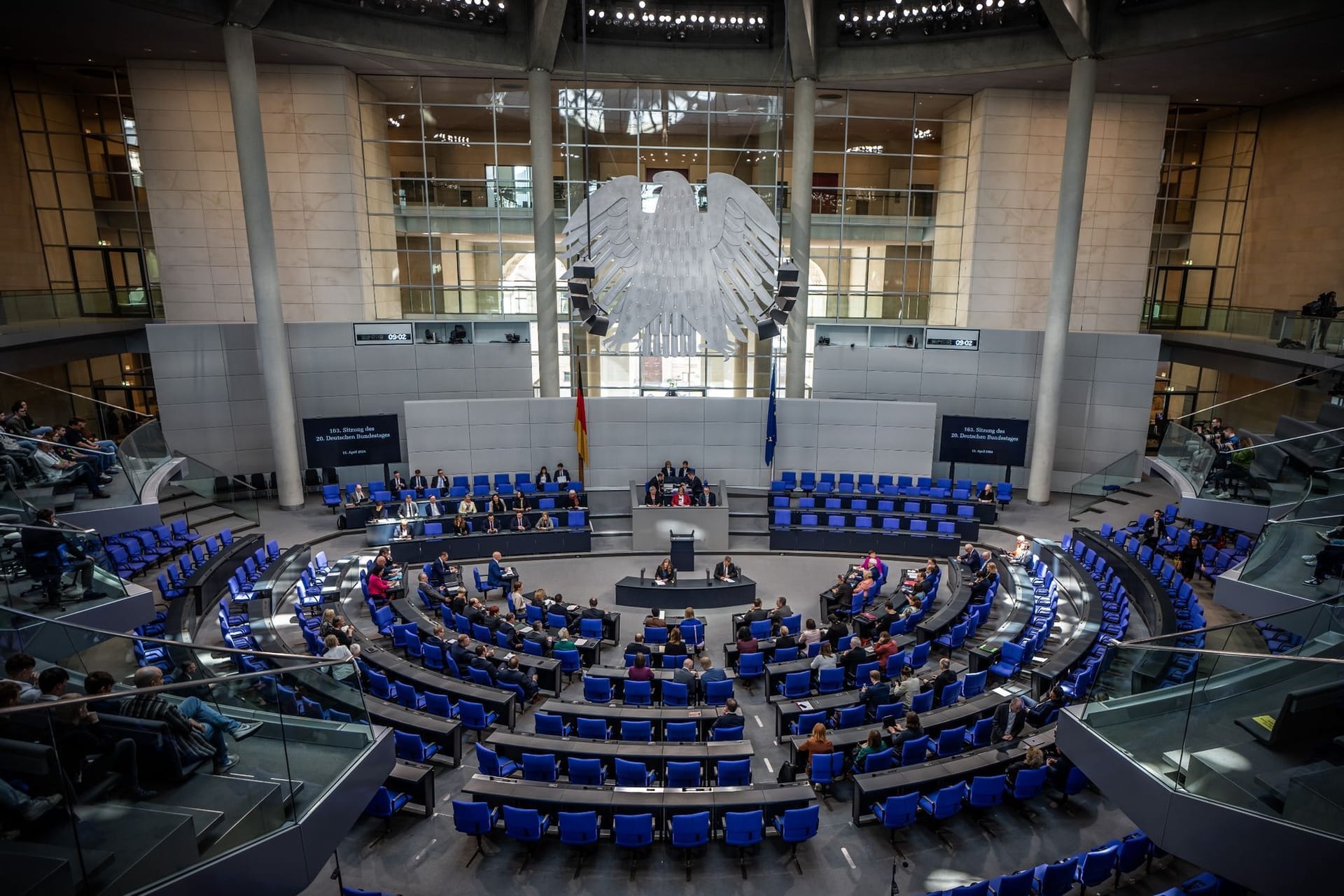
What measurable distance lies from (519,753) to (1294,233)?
84.4ft

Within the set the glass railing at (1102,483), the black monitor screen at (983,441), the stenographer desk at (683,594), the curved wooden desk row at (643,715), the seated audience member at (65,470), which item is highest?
the seated audience member at (65,470)

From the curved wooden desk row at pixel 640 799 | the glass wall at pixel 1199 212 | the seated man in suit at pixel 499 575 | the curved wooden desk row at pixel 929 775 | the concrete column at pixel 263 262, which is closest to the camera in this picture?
the curved wooden desk row at pixel 640 799

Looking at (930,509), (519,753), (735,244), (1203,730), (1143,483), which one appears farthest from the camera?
→ (1143,483)

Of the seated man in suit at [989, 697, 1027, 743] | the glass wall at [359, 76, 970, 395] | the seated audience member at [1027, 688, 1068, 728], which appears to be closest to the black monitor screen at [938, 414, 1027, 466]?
the glass wall at [359, 76, 970, 395]

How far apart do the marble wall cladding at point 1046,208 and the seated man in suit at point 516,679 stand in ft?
56.9

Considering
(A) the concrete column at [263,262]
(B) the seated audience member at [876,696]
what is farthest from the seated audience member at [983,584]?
(A) the concrete column at [263,262]

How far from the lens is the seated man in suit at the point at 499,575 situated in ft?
50.2

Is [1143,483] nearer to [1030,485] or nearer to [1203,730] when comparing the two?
[1030,485]

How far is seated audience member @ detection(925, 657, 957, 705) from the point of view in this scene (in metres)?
10.8

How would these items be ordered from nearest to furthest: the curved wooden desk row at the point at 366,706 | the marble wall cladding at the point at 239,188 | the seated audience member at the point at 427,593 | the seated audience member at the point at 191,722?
the seated audience member at the point at 191,722, the curved wooden desk row at the point at 366,706, the seated audience member at the point at 427,593, the marble wall cladding at the point at 239,188

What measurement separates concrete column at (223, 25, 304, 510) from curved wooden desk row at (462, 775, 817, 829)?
14375mm

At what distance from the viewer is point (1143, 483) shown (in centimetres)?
2273

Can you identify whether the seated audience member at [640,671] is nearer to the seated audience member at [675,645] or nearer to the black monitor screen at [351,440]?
the seated audience member at [675,645]

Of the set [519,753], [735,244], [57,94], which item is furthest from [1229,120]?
[57,94]
